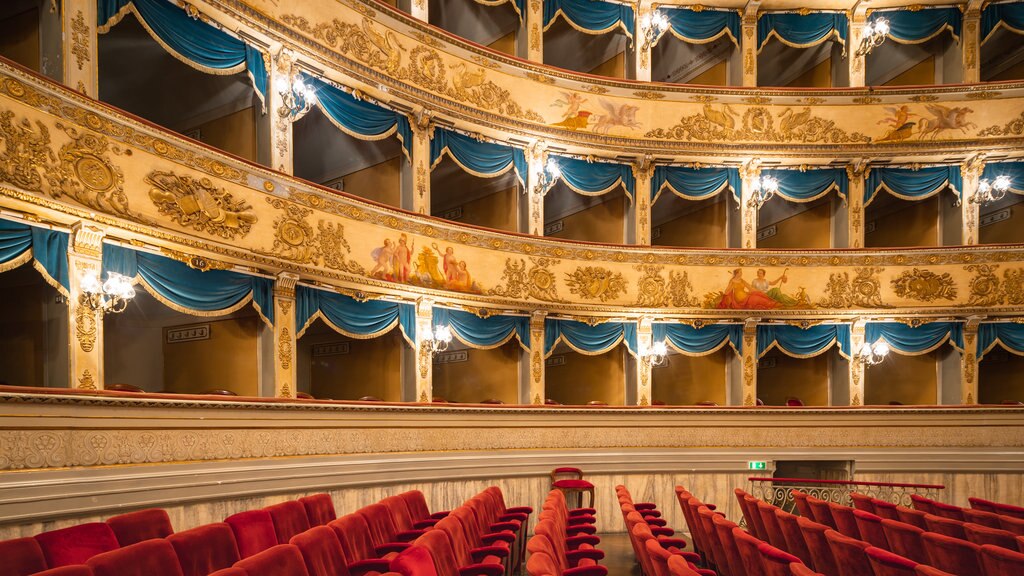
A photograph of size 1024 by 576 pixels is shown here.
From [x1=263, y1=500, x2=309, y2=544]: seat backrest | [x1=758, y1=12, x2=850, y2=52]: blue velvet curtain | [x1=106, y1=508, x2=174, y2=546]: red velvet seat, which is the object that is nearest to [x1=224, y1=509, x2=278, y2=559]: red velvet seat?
[x1=263, y1=500, x2=309, y2=544]: seat backrest

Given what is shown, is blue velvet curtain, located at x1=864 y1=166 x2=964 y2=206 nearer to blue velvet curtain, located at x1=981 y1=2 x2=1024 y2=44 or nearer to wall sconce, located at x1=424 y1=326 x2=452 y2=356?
blue velvet curtain, located at x1=981 y1=2 x2=1024 y2=44

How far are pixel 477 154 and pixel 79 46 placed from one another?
16.0ft

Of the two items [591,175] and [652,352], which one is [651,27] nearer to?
[591,175]

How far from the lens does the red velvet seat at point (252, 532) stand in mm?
3717

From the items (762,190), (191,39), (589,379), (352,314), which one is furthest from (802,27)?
(191,39)

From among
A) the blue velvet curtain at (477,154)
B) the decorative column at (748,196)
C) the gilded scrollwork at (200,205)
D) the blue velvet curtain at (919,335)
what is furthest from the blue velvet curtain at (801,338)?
the gilded scrollwork at (200,205)

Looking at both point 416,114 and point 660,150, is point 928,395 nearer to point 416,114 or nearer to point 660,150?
point 660,150

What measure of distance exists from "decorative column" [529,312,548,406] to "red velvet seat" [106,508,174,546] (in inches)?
230

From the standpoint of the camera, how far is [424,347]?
840 centimetres

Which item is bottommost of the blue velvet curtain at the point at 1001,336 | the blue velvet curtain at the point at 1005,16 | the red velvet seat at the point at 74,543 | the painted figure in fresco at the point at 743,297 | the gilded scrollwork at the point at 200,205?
the red velvet seat at the point at 74,543

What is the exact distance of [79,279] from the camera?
5195mm

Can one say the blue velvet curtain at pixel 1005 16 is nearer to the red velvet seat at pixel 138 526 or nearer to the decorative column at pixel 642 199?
the decorative column at pixel 642 199

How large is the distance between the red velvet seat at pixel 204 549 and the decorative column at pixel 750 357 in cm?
805

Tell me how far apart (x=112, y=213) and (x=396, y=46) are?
13.2ft
